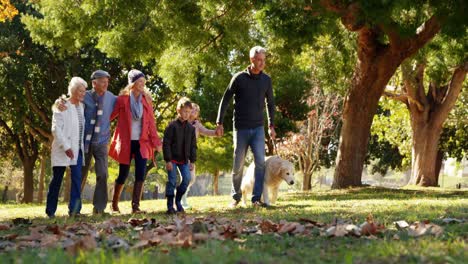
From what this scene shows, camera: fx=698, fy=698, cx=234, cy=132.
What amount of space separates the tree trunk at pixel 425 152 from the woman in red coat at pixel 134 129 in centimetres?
1673

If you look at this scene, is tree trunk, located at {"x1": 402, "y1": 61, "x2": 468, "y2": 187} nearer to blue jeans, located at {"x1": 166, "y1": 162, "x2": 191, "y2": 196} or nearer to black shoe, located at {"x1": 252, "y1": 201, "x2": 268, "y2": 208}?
black shoe, located at {"x1": 252, "y1": 201, "x2": 268, "y2": 208}

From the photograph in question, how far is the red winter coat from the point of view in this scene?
31.8 feet

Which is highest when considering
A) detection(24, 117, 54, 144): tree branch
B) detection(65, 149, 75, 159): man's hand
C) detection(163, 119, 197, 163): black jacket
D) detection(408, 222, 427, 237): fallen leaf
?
detection(24, 117, 54, 144): tree branch

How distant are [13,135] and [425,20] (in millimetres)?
25129

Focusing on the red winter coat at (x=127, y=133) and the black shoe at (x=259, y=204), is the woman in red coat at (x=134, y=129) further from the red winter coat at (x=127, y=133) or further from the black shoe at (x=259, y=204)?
the black shoe at (x=259, y=204)

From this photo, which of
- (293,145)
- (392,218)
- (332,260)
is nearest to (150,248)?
(332,260)

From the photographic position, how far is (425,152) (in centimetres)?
2488

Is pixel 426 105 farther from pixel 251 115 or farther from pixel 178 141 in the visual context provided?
pixel 178 141

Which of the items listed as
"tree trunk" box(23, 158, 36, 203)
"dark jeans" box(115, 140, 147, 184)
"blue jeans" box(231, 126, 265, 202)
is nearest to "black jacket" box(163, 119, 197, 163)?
"dark jeans" box(115, 140, 147, 184)

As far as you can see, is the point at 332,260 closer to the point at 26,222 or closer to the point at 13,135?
the point at 26,222

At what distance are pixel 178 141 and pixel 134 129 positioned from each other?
644mm

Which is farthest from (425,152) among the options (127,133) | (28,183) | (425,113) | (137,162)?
(28,183)

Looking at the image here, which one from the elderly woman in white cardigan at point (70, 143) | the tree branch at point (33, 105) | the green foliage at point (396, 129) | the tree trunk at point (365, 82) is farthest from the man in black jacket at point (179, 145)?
the green foliage at point (396, 129)

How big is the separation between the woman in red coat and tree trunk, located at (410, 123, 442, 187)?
54.9 feet
